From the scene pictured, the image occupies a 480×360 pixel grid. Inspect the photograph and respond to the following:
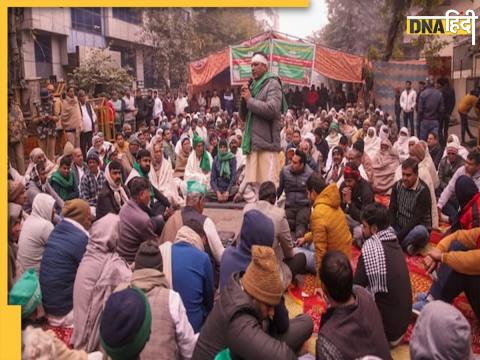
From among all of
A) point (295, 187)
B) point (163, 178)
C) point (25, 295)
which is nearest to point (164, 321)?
point (25, 295)

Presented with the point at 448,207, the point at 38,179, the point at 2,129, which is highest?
the point at 2,129

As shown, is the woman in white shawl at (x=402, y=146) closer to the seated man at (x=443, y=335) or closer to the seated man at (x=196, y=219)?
the seated man at (x=196, y=219)

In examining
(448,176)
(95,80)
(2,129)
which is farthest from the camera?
(95,80)

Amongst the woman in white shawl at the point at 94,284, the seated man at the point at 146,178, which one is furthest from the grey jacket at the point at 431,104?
the woman in white shawl at the point at 94,284

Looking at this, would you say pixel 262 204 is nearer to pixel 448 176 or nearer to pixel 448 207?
pixel 448 207

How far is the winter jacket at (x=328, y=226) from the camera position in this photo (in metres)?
3.78

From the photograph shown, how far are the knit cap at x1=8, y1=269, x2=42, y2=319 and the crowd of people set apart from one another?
0.4 inches

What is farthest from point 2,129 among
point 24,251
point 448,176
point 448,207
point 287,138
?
point 287,138

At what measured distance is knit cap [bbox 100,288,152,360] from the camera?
1.92 m

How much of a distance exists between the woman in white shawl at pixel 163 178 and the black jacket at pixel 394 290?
11.0 feet

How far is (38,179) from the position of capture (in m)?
5.38

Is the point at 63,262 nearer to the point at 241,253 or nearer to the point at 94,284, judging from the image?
the point at 94,284

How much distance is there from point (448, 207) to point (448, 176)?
0.62 m

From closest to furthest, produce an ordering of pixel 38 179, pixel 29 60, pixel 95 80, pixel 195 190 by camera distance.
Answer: pixel 195 190 → pixel 38 179 → pixel 95 80 → pixel 29 60
